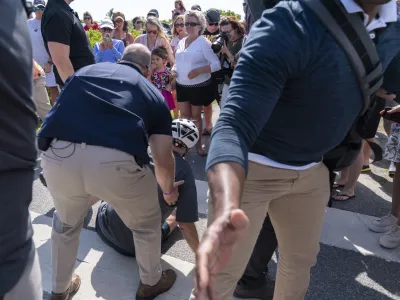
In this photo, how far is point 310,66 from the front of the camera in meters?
1.22

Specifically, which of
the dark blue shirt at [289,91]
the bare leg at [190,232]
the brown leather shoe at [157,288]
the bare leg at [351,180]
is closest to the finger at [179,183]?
the bare leg at [190,232]

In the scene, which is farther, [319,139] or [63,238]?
[63,238]

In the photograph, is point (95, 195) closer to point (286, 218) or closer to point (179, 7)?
point (286, 218)

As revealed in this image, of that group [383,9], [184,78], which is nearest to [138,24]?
[184,78]

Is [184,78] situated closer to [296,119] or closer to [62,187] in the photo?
[62,187]

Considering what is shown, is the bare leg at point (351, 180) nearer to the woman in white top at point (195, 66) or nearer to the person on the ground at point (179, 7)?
the woman in white top at point (195, 66)

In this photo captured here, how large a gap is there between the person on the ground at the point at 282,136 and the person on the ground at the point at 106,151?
79 centimetres

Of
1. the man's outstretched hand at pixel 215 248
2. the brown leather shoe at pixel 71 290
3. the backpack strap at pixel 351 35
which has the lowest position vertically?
the brown leather shoe at pixel 71 290

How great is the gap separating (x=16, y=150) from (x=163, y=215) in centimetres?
183

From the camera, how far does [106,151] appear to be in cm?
205

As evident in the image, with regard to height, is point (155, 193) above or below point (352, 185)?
above

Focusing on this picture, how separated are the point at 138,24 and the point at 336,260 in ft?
32.2

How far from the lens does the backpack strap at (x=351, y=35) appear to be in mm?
1205

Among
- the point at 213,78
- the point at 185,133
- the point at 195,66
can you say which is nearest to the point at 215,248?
the point at 185,133
